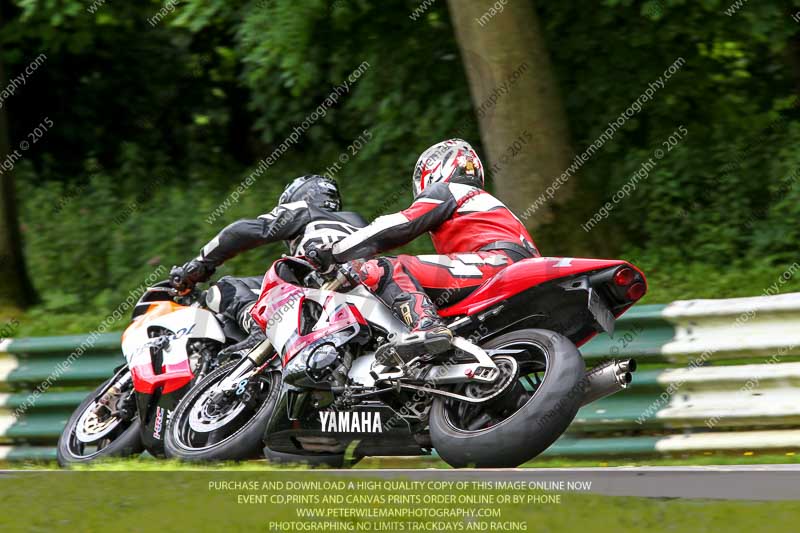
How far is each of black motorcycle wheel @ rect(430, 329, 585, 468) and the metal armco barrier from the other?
1.15 metres

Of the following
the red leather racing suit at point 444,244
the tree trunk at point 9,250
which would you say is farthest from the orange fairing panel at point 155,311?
the tree trunk at point 9,250

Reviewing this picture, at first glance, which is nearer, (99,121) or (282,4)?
(282,4)

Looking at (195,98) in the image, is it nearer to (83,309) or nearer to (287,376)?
(83,309)

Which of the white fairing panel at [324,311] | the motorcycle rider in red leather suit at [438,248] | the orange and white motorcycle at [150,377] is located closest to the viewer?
the motorcycle rider in red leather suit at [438,248]

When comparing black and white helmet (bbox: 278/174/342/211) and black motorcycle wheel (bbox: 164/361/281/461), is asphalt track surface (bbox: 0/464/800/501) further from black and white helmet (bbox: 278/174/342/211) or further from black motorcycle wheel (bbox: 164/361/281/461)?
black and white helmet (bbox: 278/174/342/211)

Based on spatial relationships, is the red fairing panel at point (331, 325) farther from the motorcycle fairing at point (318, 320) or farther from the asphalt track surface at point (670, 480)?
the asphalt track surface at point (670, 480)

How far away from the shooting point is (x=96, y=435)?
756 cm

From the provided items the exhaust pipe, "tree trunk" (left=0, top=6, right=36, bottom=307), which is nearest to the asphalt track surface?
the exhaust pipe

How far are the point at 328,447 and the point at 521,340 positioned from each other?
1.44 meters

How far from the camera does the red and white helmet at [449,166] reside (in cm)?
668

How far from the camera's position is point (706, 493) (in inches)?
176

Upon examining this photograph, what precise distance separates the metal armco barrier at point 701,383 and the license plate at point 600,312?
1024 mm

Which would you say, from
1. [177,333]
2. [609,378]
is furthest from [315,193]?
[609,378]

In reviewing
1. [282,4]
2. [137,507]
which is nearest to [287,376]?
[137,507]
